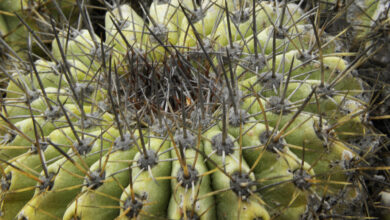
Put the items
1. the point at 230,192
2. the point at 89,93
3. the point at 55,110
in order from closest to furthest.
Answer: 1. the point at 230,192
2. the point at 55,110
3. the point at 89,93

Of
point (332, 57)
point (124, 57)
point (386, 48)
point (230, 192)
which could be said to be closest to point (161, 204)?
point (230, 192)

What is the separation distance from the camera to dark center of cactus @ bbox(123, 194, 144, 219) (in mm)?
867

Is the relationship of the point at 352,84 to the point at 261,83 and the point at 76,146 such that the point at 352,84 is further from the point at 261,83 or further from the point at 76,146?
the point at 76,146

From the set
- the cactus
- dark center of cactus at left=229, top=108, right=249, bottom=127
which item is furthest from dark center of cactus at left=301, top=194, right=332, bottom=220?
dark center of cactus at left=229, top=108, right=249, bottom=127

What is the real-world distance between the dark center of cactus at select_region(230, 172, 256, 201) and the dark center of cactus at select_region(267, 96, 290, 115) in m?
0.23

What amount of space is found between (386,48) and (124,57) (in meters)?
0.95

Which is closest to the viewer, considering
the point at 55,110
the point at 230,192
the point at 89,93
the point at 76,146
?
the point at 230,192

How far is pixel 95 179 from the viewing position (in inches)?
36.4

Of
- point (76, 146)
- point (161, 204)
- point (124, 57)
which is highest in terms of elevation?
point (124, 57)

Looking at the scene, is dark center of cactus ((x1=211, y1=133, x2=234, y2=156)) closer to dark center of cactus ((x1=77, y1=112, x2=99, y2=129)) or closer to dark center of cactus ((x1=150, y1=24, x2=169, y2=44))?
dark center of cactus ((x1=77, y1=112, x2=99, y2=129))

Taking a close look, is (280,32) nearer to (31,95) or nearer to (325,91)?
(325,91)

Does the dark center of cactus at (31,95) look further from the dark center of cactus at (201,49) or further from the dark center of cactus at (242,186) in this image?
the dark center of cactus at (242,186)

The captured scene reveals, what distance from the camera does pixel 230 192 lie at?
34.2 inches

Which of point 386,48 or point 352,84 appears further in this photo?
point 386,48
